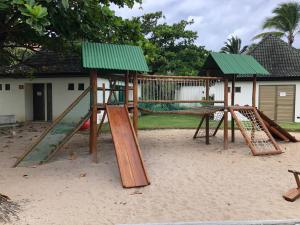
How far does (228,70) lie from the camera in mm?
12406

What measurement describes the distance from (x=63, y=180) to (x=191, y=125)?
11392mm

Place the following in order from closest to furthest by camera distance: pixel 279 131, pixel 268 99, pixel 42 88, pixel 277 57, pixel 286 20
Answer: pixel 279 131 → pixel 268 99 → pixel 42 88 → pixel 277 57 → pixel 286 20

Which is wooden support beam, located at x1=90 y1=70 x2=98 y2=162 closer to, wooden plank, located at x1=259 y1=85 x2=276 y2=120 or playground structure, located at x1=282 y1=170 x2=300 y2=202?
playground structure, located at x1=282 y1=170 x2=300 y2=202

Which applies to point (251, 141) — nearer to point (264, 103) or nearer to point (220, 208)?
point (220, 208)

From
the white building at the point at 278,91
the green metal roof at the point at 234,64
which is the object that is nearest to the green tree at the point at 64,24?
the green metal roof at the point at 234,64

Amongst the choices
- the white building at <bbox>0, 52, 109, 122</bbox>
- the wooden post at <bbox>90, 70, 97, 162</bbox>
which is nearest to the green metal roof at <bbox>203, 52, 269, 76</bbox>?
the wooden post at <bbox>90, 70, 97, 162</bbox>

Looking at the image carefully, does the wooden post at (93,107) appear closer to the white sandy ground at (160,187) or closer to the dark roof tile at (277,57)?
the white sandy ground at (160,187)

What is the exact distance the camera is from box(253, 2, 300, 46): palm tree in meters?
39.9

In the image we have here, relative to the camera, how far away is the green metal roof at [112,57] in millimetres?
10055

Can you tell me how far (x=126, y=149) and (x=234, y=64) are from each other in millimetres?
5585

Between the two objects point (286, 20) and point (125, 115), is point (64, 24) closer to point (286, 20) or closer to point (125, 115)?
point (125, 115)

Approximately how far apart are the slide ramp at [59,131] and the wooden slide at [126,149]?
1.01 meters

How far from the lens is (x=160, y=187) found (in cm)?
800

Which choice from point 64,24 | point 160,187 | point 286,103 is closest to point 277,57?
point 286,103
